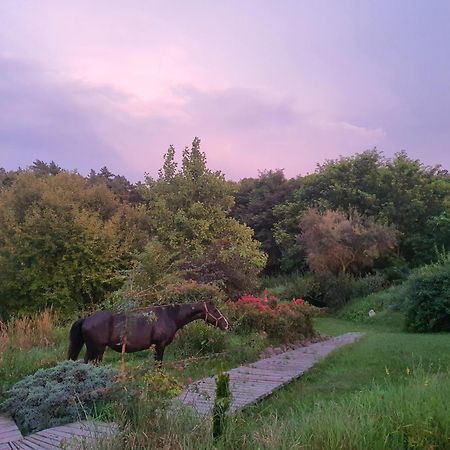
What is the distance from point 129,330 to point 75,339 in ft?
2.71

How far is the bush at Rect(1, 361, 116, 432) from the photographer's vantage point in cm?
582

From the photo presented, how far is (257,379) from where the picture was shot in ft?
26.9

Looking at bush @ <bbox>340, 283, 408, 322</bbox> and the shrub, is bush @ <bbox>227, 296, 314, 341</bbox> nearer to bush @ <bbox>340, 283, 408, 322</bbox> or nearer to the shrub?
the shrub

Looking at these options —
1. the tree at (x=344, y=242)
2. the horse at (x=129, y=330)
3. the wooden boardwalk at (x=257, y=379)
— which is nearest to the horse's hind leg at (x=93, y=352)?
the horse at (x=129, y=330)

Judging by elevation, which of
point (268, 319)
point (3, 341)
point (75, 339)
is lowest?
point (268, 319)

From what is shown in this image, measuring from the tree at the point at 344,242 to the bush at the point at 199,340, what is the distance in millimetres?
17637

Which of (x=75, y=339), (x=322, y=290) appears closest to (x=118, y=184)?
(x=322, y=290)

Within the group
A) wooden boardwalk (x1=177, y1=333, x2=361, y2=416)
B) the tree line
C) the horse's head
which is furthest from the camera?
the tree line

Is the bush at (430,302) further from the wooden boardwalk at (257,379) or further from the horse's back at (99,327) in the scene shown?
the horse's back at (99,327)

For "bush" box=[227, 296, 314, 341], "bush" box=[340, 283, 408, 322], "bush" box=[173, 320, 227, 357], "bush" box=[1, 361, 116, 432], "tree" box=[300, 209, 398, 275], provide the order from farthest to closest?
"tree" box=[300, 209, 398, 275] < "bush" box=[340, 283, 408, 322] < "bush" box=[227, 296, 314, 341] < "bush" box=[173, 320, 227, 357] < "bush" box=[1, 361, 116, 432]

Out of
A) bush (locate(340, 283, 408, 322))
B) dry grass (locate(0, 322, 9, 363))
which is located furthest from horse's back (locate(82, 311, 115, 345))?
bush (locate(340, 283, 408, 322))

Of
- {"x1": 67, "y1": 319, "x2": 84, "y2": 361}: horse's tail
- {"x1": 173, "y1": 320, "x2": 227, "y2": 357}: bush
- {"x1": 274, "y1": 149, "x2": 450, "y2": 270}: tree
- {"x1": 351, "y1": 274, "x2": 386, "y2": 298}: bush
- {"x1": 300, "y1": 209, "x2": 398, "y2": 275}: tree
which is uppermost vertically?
{"x1": 274, "y1": 149, "x2": 450, "y2": 270}: tree

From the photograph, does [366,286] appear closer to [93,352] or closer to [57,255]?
[57,255]

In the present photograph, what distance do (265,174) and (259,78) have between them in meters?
29.8
